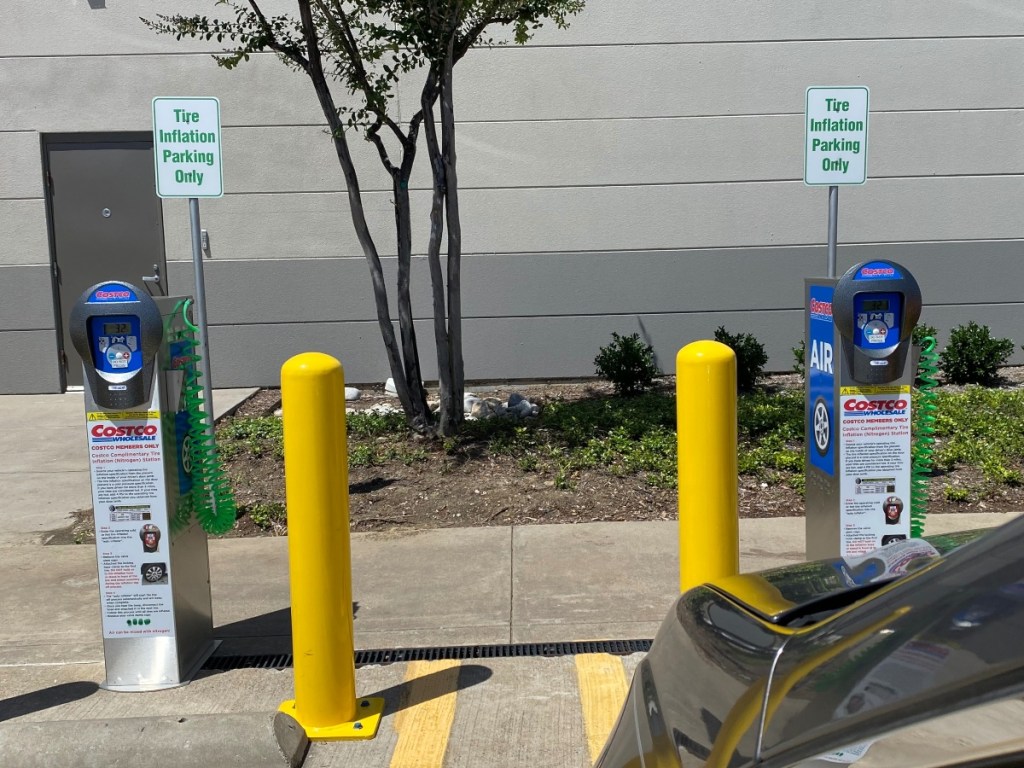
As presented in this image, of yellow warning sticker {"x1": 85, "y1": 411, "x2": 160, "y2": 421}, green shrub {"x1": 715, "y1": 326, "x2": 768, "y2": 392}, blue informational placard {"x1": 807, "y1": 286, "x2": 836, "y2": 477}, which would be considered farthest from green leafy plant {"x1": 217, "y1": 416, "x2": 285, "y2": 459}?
blue informational placard {"x1": 807, "y1": 286, "x2": 836, "y2": 477}

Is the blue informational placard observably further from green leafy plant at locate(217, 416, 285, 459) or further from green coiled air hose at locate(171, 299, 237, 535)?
green leafy plant at locate(217, 416, 285, 459)

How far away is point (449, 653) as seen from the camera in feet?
15.4

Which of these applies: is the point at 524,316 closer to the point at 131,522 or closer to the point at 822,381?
the point at 822,381

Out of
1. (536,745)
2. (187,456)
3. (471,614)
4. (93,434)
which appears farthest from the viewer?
(471,614)

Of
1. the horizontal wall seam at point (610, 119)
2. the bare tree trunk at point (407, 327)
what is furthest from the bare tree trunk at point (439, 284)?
the horizontal wall seam at point (610, 119)

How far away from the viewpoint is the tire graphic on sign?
A: 4414mm

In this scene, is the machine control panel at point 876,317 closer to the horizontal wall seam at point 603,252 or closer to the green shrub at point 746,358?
the green shrub at point 746,358

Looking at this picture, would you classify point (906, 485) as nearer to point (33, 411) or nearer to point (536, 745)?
point (536, 745)

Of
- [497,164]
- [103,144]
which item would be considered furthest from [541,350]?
[103,144]

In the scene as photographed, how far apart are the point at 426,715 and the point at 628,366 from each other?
623 cm

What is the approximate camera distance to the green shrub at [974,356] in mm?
10211

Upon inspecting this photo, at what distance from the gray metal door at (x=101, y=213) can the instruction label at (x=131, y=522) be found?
23.3 feet

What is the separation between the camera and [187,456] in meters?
4.48

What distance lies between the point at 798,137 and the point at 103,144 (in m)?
7.26
